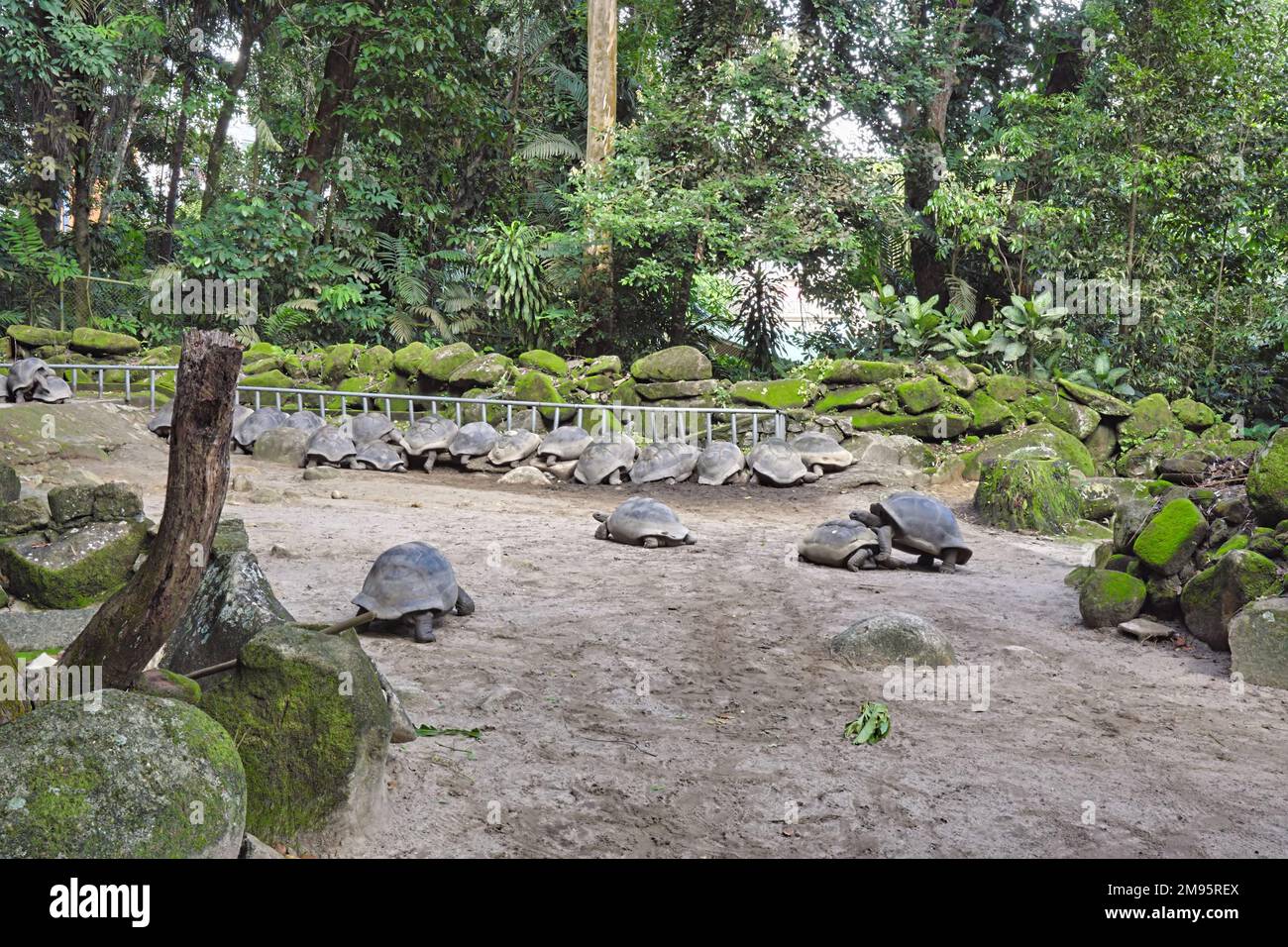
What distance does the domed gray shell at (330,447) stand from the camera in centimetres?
1082

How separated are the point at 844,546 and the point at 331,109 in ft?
44.3

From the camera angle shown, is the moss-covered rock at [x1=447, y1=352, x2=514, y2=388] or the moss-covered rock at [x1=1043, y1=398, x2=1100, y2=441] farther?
the moss-covered rock at [x1=447, y1=352, x2=514, y2=388]

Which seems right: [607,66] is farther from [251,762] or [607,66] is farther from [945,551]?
[251,762]

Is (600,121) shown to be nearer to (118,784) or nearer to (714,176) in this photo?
(714,176)

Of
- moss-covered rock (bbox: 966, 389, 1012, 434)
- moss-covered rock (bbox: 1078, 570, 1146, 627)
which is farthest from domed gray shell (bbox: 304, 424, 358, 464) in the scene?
moss-covered rock (bbox: 1078, 570, 1146, 627)

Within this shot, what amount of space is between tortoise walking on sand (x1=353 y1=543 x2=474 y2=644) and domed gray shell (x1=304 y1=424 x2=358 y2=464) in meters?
6.21

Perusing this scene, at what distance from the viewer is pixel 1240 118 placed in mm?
12828

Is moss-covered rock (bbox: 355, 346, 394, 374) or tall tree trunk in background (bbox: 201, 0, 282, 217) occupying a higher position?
tall tree trunk in background (bbox: 201, 0, 282, 217)

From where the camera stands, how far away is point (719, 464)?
35.2 feet

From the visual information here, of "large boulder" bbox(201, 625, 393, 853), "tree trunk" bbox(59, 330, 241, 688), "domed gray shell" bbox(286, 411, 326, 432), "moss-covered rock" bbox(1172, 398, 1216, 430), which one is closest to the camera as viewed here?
"large boulder" bbox(201, 625, 393, 853)

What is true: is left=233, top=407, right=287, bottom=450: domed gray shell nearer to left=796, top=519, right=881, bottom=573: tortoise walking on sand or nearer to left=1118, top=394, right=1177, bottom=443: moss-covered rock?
left=796, top=519, right=881, bottom=573: tortoise walking on sand

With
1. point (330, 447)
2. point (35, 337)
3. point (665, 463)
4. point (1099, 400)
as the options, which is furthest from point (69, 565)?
point (35, 337)

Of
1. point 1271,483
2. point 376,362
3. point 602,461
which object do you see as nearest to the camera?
point 1271,483

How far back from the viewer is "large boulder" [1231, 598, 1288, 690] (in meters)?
4.38
